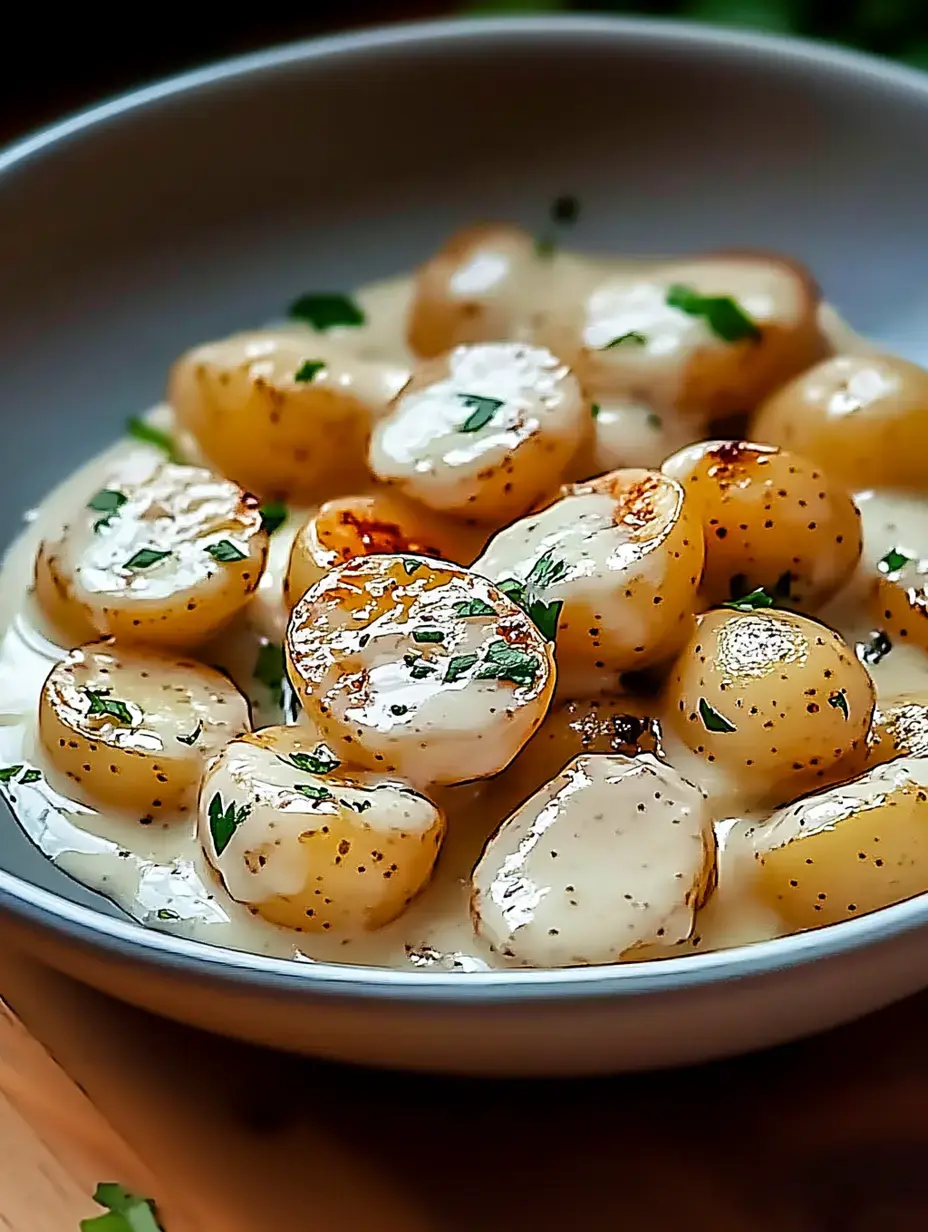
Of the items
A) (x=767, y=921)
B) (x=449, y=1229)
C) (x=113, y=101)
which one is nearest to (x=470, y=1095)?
(x=449, y=1229)

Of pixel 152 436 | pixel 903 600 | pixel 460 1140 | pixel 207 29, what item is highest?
pixel 207 29

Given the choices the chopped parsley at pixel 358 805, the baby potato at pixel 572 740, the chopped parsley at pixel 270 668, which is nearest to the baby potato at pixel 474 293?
the chopped parsley at pixel 270 668

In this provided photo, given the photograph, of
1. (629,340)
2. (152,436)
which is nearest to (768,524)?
A: (629,340)

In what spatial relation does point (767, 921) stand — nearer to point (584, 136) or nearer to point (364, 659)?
point (364, 659)

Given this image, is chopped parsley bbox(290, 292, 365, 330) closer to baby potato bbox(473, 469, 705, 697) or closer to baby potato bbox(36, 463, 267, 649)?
baby potato bbox(36, 463, 267, 649)

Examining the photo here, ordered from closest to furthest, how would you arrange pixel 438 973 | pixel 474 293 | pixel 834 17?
pixel 438 973 → pixel 474 293 → pixel 834 17

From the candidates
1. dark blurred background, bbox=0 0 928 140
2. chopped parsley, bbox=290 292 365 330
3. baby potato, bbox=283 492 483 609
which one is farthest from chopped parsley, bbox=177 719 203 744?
dark blurred background, bbox=0 0 928 140

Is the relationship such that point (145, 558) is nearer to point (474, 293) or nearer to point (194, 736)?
point (194, 736)
